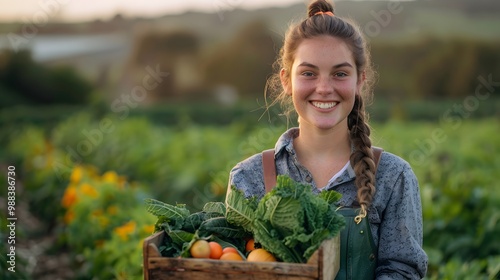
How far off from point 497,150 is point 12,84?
73.2ft

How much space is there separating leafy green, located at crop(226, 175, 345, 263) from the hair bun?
0.86 metres

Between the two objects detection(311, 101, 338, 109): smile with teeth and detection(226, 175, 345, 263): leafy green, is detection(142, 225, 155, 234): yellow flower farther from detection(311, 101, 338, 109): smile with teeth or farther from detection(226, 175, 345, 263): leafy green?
detection(226, 175, 345, 263): leafy green

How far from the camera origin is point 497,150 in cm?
919

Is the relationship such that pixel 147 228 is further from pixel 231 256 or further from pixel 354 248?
pixel 231 256

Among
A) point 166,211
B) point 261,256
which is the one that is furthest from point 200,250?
point 166,211

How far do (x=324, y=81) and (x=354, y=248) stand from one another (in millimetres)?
576

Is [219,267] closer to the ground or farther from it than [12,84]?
closer to the ground

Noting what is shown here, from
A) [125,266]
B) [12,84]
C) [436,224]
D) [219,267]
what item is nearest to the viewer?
[219,267]

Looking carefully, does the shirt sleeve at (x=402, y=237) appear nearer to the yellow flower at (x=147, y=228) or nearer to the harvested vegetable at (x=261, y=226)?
the harvested vegetable at (x=261, y=226)

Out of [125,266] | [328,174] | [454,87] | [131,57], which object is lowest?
[125,266]

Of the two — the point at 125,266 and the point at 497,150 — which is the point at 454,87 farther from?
the point at 125,266

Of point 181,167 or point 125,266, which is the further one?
point 181,167

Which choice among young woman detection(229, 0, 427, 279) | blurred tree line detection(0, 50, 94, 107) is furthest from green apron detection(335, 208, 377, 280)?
blurred tree line detection(0, 50, 94, 107)

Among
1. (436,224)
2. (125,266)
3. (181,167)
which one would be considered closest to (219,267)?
(125,266)
